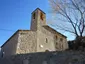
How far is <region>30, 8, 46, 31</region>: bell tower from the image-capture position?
20.4 meters

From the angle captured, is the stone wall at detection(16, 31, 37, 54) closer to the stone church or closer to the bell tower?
the stone church

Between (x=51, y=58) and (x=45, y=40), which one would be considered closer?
(x=51, y=58)

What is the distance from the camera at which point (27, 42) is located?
17688mm

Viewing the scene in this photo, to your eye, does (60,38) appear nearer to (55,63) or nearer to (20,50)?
(20,50)

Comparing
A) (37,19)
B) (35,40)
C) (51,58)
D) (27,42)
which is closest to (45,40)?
(35,40)

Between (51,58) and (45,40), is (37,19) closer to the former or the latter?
(45,40)

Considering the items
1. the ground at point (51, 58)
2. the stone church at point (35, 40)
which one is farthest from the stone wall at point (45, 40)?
the ground at point (51, 58)

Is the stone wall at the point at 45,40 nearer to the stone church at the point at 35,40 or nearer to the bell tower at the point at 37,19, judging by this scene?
the stone church at the point at 35,40

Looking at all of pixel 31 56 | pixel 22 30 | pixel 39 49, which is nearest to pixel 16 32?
pixel 22 30

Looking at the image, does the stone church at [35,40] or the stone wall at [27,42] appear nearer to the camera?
the stone wall at [27,42]

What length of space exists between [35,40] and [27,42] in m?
1.37

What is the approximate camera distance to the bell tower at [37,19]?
20.4m

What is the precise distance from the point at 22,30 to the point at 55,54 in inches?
452

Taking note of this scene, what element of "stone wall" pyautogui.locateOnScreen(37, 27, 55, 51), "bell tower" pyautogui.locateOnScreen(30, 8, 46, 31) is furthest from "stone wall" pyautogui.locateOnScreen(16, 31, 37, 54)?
"bell tower" pyautogui.locateOnScreen(30, 8, 46, 31)
